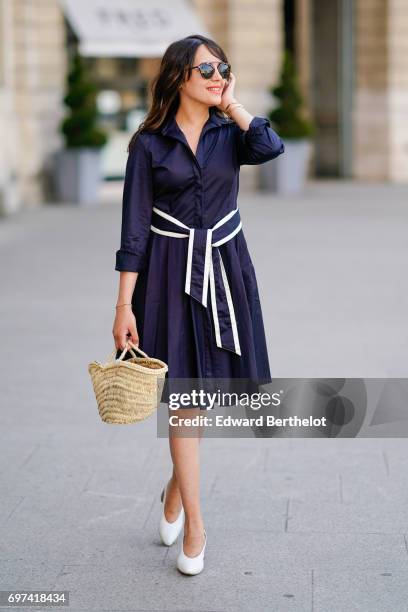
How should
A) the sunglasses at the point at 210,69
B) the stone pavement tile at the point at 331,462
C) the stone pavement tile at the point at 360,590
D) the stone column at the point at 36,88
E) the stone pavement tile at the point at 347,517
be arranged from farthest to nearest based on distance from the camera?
the stone column at the point at 36,88, the stone pavement tile at the point at 331,462, the stone pavement tile at the point at 347,517, the sunglasses at the point at 210,69, the stone pavement tile at the point at 360,590

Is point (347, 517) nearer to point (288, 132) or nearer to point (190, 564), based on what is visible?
point (190, 564)

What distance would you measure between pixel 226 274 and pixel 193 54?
727mm

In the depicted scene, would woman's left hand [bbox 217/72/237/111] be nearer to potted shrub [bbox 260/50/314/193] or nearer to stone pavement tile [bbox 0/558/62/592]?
stone pavement tile [bbox 0/558/62/592]

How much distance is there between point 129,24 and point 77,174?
2605 mm

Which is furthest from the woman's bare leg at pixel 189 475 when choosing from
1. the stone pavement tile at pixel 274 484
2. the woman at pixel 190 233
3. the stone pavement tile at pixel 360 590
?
the stone pavement tile at pixel 274 484

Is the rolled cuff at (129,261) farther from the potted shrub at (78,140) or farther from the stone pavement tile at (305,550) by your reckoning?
the potted shrub at (78,140)

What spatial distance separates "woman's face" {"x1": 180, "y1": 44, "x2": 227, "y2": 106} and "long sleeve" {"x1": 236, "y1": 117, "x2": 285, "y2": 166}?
0.14 m

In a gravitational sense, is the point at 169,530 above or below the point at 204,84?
below

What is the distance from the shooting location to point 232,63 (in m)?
19.4

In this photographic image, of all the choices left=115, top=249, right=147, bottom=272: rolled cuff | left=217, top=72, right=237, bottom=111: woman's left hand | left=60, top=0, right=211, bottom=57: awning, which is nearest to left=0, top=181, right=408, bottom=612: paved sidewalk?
left=115, top=249, right=147, bottom=272: rolled cuff

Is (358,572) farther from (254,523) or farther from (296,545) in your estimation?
(254,523)

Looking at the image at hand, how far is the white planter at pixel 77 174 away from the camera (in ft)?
58.4

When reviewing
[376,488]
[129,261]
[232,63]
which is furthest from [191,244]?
[232,63]

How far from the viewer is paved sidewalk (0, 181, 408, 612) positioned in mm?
4066
